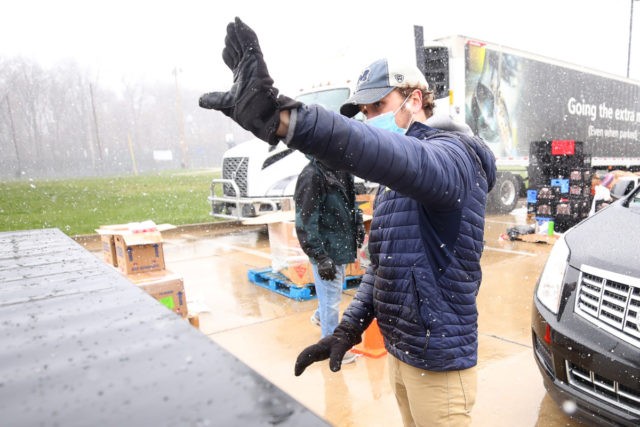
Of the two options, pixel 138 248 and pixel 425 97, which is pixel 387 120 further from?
pixel 138 248

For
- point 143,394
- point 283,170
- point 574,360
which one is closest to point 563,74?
point 283,170

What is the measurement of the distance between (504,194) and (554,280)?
9.76 metres

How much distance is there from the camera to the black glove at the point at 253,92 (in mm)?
977

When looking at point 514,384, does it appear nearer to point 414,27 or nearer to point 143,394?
point 143,394

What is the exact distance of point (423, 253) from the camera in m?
1.52

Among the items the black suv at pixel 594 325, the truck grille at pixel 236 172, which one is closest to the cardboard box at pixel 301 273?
the black suv at pixel 594 325

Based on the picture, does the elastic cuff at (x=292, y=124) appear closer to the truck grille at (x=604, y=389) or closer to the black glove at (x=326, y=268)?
the truck grille at (x=604, y=389)

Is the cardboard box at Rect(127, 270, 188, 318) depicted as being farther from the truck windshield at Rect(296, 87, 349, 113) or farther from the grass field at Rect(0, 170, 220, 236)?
the grass field at Rect(0, 170, 220, 236)

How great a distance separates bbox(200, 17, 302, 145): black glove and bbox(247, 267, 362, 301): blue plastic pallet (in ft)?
13.5

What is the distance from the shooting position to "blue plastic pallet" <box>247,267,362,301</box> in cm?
503

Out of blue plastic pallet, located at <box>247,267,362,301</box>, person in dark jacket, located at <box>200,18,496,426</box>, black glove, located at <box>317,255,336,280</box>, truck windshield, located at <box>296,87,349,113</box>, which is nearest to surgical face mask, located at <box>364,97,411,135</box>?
person in dark jacket, located at <box>200,18,496,426</box>

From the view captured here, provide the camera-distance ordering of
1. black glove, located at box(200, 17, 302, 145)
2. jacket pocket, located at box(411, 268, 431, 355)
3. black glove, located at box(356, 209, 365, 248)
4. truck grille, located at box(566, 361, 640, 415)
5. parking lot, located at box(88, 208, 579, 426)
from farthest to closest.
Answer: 1. black glove, located at box(356, 209, 365, 248)
2. parking lot, located at box(88, 208, 579, 426)
3. truck grille, located at box(566, 361, 640, 415)
4. jacket pocket, located at box(411, 268, 431, 355)
5. black glove, located at box(200, 17, 302, 145)

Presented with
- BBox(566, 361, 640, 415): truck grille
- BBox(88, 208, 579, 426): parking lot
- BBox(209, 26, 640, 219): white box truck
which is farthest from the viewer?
BBox(209, 26, 640, 219): white box truck

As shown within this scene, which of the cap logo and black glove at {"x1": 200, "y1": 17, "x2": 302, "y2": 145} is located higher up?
the cap logo
